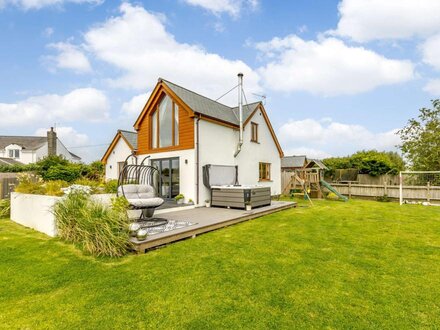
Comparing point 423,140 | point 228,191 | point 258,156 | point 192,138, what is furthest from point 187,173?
point 423,140

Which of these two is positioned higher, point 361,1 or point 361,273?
point 361,1

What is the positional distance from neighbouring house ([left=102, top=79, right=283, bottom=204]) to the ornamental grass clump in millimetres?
5074

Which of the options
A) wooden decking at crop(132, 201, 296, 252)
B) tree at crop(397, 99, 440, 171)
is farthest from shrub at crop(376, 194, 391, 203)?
wooden decking at crop(132, 201, 296, 252)

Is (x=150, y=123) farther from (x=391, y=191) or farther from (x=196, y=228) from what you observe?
(x=391, y=191)

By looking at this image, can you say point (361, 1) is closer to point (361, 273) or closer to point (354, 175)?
point (361, 273)

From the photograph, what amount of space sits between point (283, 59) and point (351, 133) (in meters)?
12.4

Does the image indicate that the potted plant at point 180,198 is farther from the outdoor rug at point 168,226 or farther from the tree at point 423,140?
the tree at point 423,140

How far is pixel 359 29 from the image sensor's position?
976cm

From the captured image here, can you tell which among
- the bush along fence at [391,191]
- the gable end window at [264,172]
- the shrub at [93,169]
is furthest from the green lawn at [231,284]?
the shrub at [93,169]

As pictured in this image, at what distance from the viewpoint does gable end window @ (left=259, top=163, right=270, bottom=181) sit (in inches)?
603

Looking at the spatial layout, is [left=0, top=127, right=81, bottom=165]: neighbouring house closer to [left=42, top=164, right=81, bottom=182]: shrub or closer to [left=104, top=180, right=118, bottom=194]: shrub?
[left=42, top=164, right=81, bottom=182]: shrub

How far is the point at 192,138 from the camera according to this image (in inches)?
415

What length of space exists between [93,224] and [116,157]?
40.3 feet

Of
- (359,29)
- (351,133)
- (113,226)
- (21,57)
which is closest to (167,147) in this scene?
(113,226)
